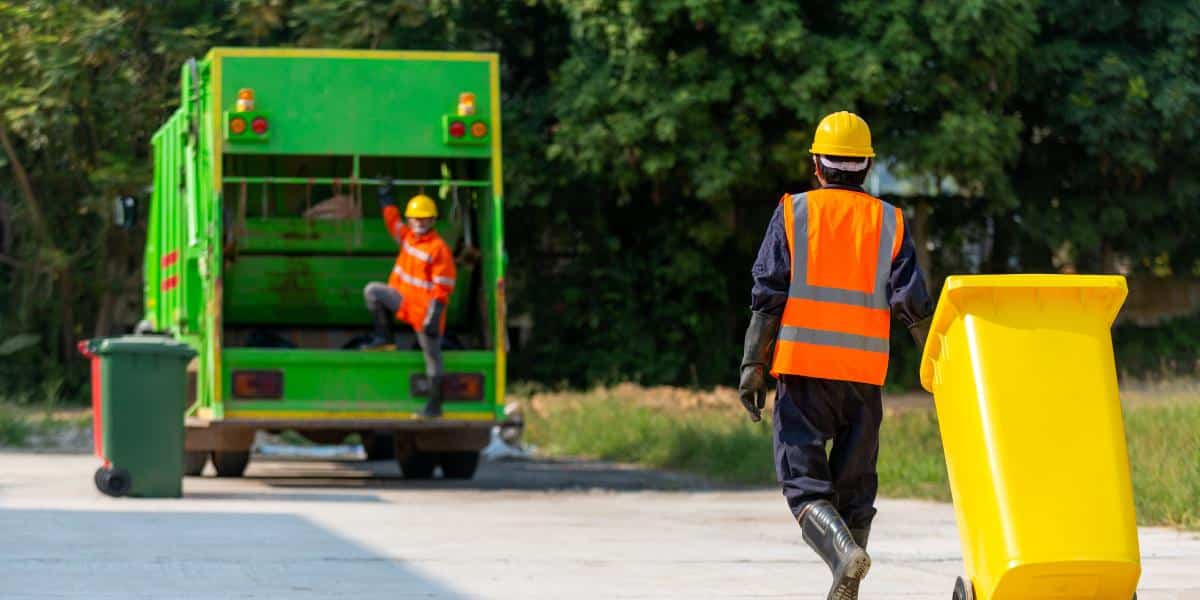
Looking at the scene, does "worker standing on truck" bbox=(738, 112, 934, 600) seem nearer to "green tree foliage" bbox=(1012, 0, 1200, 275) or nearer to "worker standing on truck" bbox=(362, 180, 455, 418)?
"worker standing on truck" bbox=(362, 180, 455, 418)

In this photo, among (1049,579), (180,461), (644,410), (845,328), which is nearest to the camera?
(1049,579)

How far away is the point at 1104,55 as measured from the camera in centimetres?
2173

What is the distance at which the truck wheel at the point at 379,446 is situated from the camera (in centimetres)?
1644

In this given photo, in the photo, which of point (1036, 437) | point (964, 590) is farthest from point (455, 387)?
point (1036, 437)

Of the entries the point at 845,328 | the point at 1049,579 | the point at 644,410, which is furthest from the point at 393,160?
the point at 1049,579

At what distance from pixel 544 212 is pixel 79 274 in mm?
5058

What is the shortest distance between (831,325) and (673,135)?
44.4 ft

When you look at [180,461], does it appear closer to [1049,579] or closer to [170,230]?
[170,230]

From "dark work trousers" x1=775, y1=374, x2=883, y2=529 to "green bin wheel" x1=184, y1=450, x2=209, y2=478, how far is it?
326 inches

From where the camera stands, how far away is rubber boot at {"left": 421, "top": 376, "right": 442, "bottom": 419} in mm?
13195

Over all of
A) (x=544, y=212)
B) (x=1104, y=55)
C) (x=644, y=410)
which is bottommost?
(x=644, y=410)

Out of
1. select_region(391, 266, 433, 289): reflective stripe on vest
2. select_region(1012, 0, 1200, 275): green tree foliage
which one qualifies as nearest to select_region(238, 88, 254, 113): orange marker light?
select_region(391, 266, 433, 289): reflective stripe on vest

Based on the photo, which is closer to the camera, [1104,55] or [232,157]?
[232,157]

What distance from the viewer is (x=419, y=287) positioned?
13375mm
